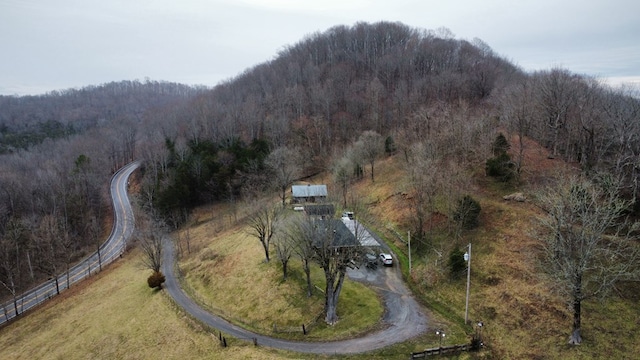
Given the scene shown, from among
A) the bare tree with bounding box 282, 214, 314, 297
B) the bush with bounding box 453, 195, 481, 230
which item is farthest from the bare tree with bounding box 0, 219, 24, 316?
the bush with bounding box 453, 195, 481, 230

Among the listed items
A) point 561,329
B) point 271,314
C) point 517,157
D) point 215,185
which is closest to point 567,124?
point 517,157

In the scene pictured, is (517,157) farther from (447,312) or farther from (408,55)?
(408,55)

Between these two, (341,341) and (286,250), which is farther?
(286,250)

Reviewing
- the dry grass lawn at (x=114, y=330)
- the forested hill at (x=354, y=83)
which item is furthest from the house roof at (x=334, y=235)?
the forested hill at (x=354, y=83)

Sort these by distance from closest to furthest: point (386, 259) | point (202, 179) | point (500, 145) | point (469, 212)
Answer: point (469, 212) → point (386, 259) → point (500, 145) → point (202, 179)

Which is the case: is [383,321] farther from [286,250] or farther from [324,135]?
[324,135]

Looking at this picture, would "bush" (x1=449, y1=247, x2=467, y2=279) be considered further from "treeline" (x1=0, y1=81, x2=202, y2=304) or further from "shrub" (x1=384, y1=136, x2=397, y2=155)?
"treeline" (x1=0, y1=81, x2=202, y2=304)

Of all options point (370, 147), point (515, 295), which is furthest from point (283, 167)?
point (515, 295)
